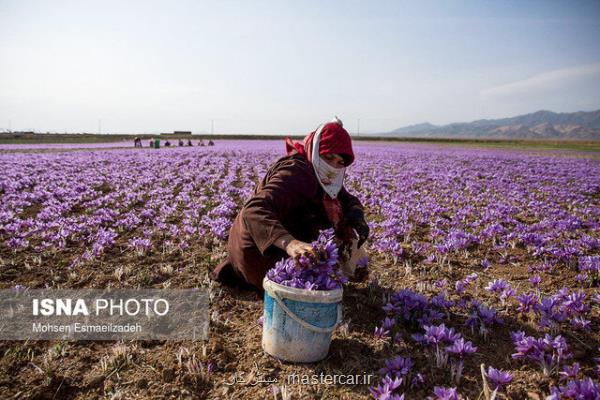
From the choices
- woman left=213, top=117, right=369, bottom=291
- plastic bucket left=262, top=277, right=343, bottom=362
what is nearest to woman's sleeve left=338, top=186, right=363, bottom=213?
woman left=213, top=117, right=369, bottom=291

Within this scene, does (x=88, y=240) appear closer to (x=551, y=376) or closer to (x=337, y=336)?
(x=337, y=336)

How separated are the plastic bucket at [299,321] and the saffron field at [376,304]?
0.15m

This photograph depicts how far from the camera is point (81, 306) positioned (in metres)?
4.28

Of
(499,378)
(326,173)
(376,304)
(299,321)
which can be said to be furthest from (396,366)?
(326,173)

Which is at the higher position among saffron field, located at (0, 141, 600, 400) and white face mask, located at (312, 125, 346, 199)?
white face mask, located at (312, 125, 346, 199)

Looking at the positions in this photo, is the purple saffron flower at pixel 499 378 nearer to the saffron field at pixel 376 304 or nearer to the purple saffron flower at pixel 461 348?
the saffron field at pixel 376 304

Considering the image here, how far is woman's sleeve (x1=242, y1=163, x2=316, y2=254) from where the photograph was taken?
10.4ft

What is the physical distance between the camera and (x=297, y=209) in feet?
12.9

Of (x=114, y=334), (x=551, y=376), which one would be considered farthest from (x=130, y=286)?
(x=551, y=376)

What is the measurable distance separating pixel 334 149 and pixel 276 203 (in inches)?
36.2

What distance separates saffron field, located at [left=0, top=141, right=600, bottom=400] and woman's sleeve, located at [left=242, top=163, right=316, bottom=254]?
3.68 feet

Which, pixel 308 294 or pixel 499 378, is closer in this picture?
pixel 499 378

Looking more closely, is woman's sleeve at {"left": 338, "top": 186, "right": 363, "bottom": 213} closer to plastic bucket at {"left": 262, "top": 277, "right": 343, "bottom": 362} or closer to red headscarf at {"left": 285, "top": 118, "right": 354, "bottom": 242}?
red headscarf at {"left": 285, "top": 118, "right": 354, "bottom": 242}

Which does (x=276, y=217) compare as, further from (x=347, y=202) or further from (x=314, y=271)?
(x=347, y=202)
